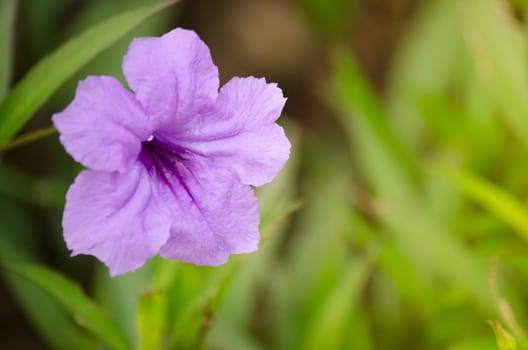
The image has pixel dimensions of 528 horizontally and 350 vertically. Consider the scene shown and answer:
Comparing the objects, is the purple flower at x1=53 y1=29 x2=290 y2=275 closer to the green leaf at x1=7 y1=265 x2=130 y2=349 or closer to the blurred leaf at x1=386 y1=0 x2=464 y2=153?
the green leaf at x1=7 y1=265 x2=130 y2=349

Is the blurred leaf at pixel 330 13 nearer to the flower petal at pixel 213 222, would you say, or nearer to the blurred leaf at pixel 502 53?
the blurred leaf at pixel 502 53

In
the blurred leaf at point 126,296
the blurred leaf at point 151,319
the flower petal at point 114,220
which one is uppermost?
the flower petal at point 114,220

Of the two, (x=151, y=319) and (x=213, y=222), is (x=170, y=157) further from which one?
(x=151, y=319)

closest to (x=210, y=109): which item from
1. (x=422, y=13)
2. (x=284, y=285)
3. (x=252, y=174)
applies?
(x=252, y=174)

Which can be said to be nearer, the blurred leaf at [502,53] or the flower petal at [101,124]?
the flower petal at [101,124]

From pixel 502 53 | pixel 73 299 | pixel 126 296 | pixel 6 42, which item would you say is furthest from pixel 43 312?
pixel 502 53

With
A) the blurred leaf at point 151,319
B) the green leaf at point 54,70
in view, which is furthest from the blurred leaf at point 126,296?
the green leaf at point 54,70
